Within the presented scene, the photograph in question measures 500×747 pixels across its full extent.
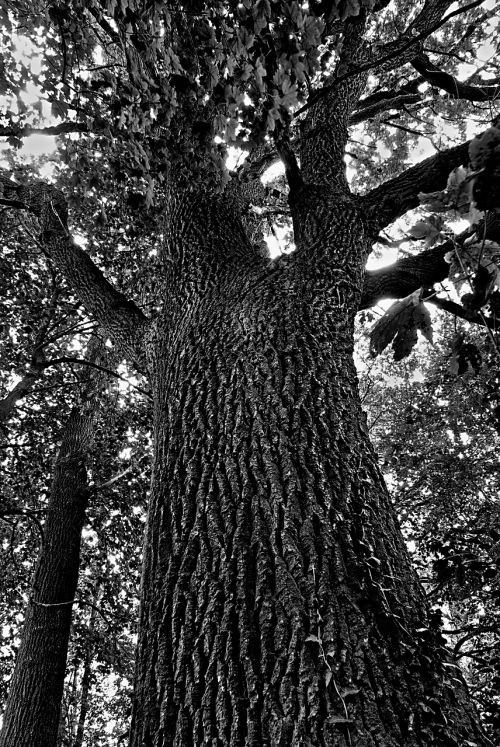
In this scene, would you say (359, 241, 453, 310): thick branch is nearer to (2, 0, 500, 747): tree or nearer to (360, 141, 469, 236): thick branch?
(2, 0, 500, 747): tree

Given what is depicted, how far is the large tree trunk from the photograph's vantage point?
44.4 inches

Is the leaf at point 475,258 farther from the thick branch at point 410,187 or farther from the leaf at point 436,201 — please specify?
the thick branch at point 410,187

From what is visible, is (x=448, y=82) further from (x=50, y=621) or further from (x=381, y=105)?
(x=50, y=621)

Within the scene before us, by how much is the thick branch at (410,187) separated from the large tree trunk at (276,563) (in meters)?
1.15

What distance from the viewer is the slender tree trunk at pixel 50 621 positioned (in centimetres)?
462

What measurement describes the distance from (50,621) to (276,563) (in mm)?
5204

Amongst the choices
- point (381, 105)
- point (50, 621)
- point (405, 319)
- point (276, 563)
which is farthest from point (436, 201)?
point (50, 621)

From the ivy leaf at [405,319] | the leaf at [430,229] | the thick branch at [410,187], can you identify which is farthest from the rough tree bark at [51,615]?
the leaf at [430,229]

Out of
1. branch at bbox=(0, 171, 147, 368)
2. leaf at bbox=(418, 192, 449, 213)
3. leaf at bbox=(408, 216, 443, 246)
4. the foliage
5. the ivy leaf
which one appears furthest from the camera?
the foliage

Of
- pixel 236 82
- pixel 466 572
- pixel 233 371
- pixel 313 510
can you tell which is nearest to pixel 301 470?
pixel 313 510

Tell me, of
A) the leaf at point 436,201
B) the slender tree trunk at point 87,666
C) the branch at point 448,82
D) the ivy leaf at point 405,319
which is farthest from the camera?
the slender tree trunk at point 87,666

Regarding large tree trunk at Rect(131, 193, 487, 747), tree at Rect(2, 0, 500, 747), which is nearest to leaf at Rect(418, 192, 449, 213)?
→ tree at Rect(2, 0, 500, 747)

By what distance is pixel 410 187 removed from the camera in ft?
10.3

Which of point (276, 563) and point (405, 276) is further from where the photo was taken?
point (405, 276)
